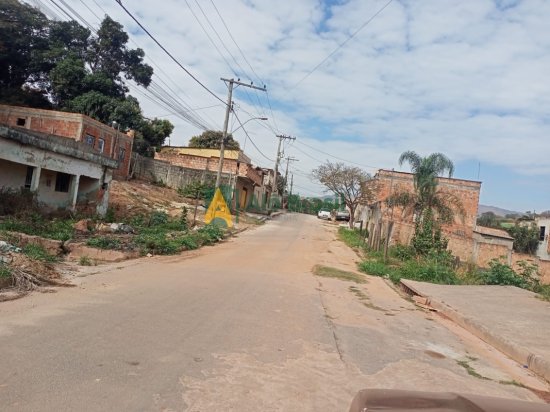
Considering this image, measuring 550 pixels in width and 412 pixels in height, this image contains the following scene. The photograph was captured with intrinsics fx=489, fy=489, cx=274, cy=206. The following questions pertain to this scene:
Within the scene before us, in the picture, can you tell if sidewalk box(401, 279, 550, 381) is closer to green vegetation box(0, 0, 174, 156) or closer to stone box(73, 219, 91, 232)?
stone box(73, 219, 91, 232)

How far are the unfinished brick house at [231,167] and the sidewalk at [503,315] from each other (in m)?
30.1

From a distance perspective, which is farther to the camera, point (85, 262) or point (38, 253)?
point (85, 262)

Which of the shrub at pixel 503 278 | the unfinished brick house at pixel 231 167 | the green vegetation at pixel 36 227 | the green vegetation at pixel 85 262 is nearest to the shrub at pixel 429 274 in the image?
the shrub at pixel 503 278

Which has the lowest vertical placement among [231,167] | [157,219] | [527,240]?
[157,219]

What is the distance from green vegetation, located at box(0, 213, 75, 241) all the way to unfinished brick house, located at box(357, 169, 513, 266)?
14.7 m

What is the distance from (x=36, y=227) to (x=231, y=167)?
29.3 m

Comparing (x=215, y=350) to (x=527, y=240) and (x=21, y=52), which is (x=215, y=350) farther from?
(x=527, y=240)

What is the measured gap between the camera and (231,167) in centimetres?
4375

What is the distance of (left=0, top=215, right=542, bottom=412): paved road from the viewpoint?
432cm

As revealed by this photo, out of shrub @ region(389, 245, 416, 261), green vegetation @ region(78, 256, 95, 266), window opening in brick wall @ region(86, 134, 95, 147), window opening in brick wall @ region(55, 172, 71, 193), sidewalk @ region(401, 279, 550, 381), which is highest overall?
window opening in brick wall @ region(86, 134, 95, 147)

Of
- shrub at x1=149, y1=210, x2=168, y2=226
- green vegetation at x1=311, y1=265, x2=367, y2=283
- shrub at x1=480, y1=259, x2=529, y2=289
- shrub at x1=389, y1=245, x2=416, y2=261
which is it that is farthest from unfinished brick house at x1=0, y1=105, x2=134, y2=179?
shrub at x1=480, y1=259, x2=529, y2=289

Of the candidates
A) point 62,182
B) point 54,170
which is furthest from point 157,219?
point 54,170

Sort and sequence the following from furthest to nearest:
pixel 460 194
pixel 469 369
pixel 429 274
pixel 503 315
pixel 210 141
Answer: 1. pixel 210 141
2. pixel 460 194
3. pixel 429 274
4. pixel 503 315
5. pixel 469 369

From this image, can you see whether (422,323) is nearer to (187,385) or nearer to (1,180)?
(187,385)
